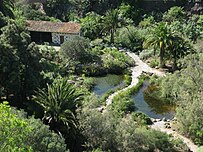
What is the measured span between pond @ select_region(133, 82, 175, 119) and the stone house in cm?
1612

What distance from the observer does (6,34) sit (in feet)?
80.7

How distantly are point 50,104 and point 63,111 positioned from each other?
87 cm

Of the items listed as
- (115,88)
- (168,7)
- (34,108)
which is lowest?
(115,88)

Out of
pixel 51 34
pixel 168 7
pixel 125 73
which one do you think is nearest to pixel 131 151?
pixel 125 73

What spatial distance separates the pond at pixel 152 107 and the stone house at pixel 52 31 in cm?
1612

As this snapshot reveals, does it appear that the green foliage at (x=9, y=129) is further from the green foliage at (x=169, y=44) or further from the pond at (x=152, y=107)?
the green foliage at (x=169, y=44)

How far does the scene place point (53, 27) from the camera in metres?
48.6

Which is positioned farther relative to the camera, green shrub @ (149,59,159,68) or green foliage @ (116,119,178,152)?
green shrub @ (149,59,159,68)

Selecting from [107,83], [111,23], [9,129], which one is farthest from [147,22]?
[9,129]

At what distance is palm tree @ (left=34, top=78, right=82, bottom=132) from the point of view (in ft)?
75.4

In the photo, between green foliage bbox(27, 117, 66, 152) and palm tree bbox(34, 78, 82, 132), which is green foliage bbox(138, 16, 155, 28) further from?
green foliage bbox(27, 117, 66, 152)

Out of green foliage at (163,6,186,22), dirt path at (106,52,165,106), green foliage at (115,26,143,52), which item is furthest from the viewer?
green foliage at (163,6,186,22)

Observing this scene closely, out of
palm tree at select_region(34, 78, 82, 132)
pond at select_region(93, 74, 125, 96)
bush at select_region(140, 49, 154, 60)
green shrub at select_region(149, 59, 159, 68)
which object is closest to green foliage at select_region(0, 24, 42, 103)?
palm tree at select_region(34, 78, 82, 132)

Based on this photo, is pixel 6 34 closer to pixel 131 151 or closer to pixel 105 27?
pixel 131 151
